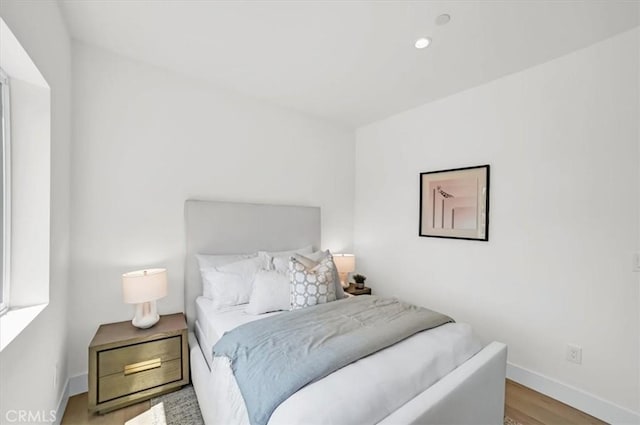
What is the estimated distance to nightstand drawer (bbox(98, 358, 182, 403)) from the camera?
6.17 feet

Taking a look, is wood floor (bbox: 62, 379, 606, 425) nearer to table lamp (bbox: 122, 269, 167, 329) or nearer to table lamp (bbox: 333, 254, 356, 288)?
table lamp (bbox: 122, 269, 167, 329)

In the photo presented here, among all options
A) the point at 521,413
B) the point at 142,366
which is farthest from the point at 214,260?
the point at 521,413

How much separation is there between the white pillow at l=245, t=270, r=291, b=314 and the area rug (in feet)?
2.29

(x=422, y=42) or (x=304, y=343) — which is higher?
(x=422, y=42)

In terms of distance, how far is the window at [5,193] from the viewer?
4.58ft

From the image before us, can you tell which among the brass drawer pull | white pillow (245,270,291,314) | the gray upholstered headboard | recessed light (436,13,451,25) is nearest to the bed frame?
the gray upholstered headboard

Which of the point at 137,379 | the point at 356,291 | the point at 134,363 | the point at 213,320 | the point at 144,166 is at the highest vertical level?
the point at 144,166

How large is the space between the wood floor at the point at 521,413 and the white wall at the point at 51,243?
8.4 inches

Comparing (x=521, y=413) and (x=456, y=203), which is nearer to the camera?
(x=521, y=413)

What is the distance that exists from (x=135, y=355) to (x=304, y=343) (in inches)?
51.7

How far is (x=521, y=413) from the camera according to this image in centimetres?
199

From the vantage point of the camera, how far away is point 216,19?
1.82 metres

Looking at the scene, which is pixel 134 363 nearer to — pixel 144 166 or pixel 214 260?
pixel 214 260

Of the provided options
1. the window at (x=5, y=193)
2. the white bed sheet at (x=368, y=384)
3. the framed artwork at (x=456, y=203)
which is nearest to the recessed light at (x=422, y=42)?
the framed artwork at (x=456, y=203)
